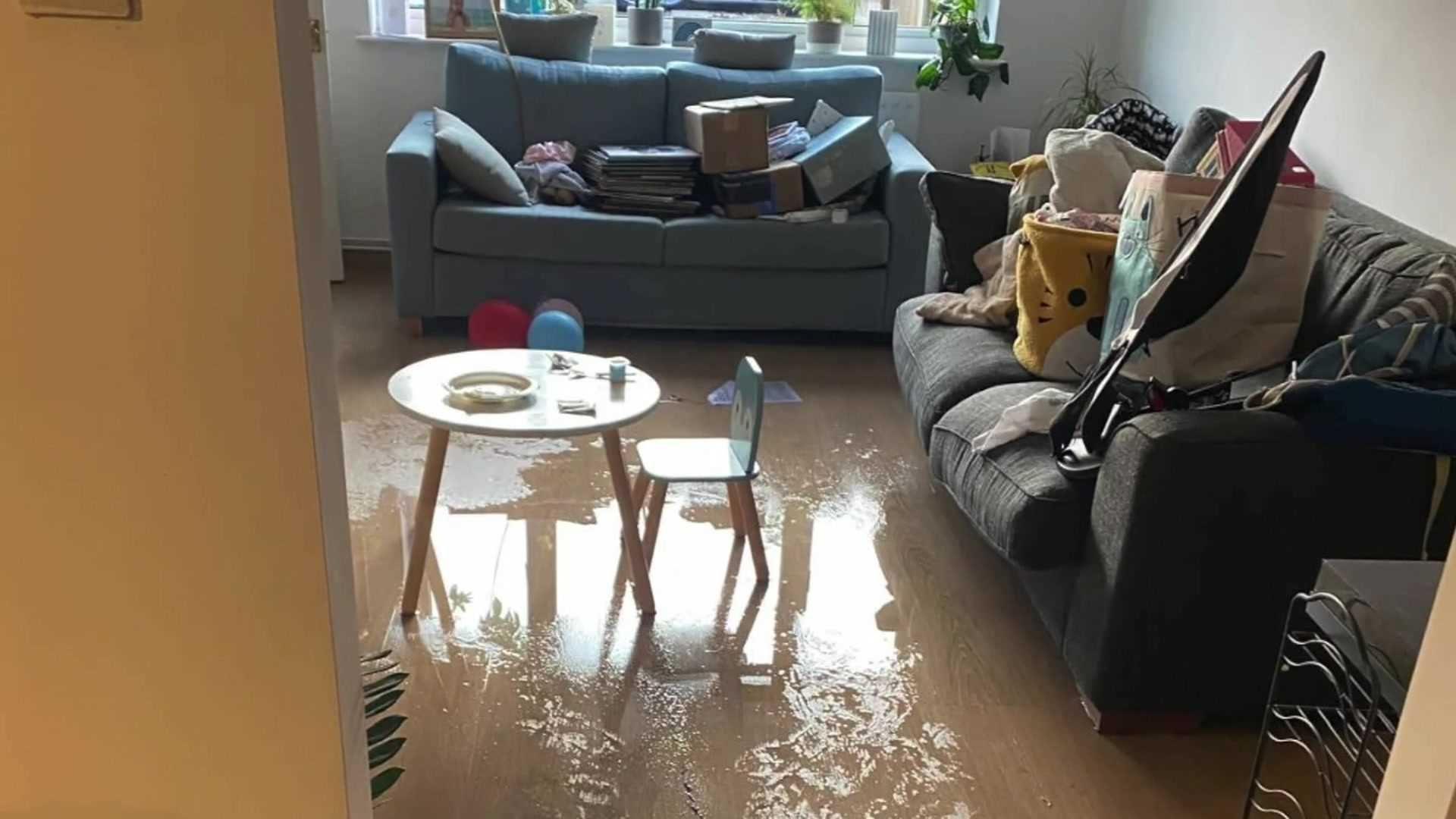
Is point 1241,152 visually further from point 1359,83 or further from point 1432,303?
point 1432,303

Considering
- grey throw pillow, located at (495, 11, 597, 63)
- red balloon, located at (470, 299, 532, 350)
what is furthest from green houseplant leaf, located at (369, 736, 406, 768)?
grey throw pillow, located at (495, 11, 597, 63)

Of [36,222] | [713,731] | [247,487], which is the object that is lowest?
[713,731]

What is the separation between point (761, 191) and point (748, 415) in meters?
1.68

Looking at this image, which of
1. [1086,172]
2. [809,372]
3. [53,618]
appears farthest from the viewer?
[809,372]

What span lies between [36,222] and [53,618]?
1.24 feet

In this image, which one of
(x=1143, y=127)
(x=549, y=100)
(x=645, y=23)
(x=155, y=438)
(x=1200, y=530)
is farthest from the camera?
(x=645, y=23)

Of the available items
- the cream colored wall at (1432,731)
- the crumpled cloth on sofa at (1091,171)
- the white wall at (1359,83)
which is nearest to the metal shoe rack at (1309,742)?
the cream colored wall at (1432,731)

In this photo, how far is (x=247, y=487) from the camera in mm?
1141

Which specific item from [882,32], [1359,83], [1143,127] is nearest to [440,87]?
[882,32]

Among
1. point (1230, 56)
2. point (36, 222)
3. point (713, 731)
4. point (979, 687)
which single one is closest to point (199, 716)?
point (36, 222)

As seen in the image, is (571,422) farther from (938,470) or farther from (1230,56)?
(1230,56)

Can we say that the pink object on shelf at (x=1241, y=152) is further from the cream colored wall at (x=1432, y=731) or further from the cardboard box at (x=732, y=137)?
the cream colored wall at (x=1432, y=731)

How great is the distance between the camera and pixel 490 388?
97.9 inches

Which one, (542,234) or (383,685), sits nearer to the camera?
(383,685)
